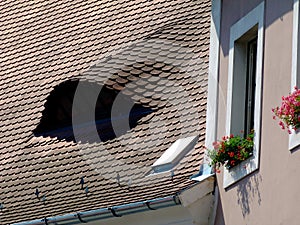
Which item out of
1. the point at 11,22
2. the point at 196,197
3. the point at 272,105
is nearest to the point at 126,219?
the point at 196,197

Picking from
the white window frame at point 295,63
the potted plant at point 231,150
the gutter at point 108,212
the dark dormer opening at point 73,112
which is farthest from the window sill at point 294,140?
the dark dormer opening at point 73,112

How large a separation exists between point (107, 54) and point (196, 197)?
3.81 metres

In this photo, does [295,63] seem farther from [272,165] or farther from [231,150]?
[231,150]

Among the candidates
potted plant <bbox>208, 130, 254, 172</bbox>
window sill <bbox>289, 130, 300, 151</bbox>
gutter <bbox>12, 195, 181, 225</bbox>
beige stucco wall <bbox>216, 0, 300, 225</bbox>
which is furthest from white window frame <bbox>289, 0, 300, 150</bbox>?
gutter <bbox>12, 195, 181, 225</bbox>

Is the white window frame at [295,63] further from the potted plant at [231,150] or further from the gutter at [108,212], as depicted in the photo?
the gutter at [108,212]

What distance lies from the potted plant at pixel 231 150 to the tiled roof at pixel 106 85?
497mm

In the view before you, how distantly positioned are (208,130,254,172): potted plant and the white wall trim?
0.41 meters

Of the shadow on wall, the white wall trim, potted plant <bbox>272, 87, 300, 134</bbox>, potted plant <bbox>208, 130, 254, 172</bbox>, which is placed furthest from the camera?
the white wall trim

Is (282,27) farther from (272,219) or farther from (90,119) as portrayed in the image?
(90,119)

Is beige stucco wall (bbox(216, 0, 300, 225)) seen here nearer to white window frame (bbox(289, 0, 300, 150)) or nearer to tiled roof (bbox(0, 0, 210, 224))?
white window frame (bbox(289, 0, 300, 150))

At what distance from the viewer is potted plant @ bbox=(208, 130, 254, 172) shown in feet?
48.3

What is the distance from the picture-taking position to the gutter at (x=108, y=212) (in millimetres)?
15273

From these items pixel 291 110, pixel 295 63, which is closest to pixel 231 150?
pixel 295 63

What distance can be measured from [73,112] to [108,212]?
312 cm
